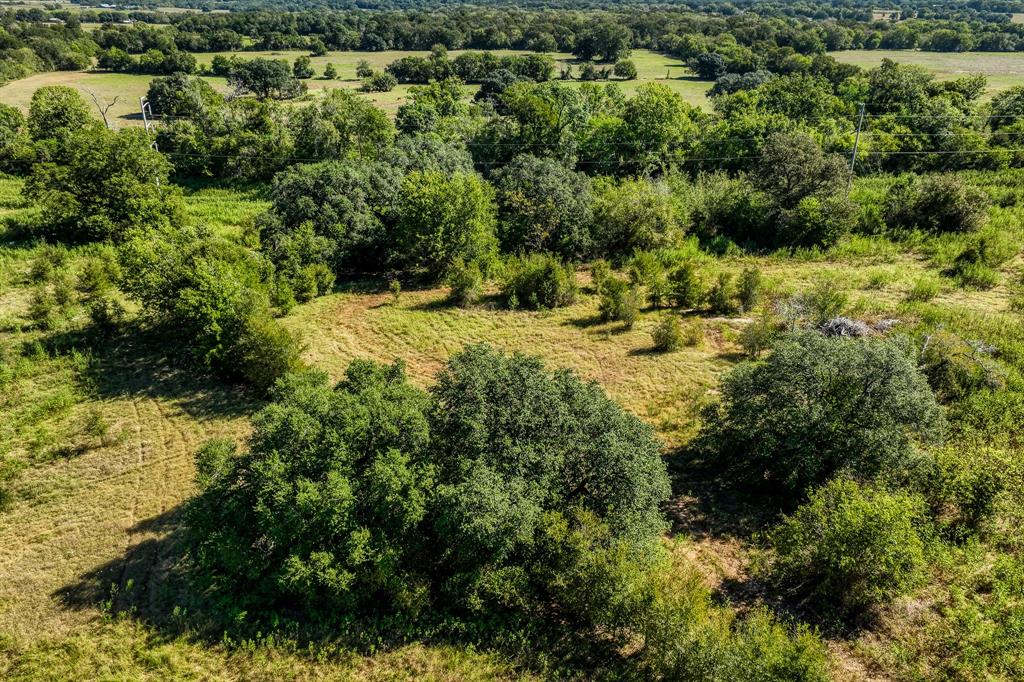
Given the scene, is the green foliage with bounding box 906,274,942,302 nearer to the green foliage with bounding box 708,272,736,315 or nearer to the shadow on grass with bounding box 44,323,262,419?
the green foliage with bounding box 708,272,736,315

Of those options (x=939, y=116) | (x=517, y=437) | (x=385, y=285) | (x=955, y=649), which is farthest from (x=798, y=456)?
(x=939, y=116)

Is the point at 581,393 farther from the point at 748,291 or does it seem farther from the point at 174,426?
the point at 748,291

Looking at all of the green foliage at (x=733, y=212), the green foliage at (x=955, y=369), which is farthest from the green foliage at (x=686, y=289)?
the green foliage at (x=955, y=369)

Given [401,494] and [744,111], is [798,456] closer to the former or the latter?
[401,494]

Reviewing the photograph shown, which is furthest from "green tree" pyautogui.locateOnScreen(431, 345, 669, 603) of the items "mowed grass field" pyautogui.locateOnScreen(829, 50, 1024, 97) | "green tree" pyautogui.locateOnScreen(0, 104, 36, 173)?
"mowed grass field" pyautogui.locateOnScreen(829, 50, 1024, 97)

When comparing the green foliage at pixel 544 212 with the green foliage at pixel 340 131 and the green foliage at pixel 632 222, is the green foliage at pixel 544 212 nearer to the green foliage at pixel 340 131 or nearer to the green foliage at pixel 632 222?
the green foliage at pixel 632 222

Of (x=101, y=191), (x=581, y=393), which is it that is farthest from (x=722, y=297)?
(x=101, y=191)
